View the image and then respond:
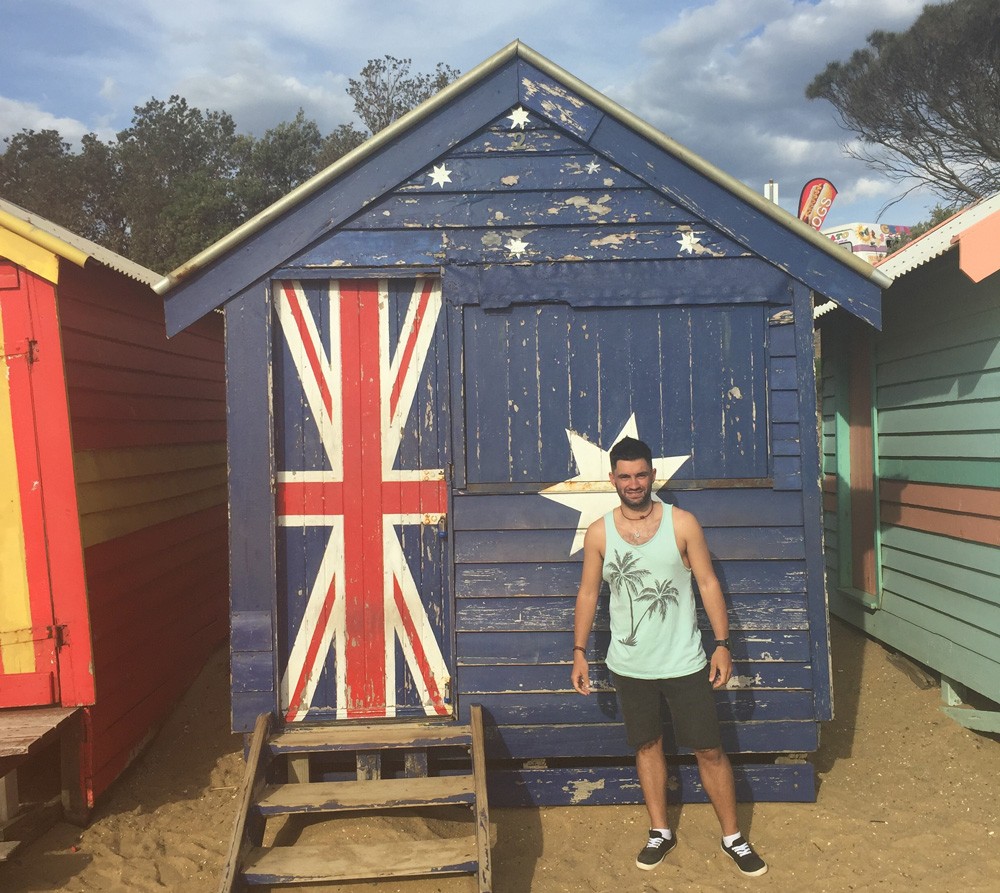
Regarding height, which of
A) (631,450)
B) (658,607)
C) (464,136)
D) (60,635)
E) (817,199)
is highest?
(817,199)

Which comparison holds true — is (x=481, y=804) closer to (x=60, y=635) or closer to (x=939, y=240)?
(x=60, y=635)

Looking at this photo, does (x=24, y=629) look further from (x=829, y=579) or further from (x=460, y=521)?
(x=829, y=579)

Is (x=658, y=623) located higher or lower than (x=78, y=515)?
lower

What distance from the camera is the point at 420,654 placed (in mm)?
4676

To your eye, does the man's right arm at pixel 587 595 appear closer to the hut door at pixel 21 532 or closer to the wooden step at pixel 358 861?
the wooden step at pixel 358 861

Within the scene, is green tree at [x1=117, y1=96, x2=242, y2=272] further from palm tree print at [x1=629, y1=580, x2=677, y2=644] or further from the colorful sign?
palm tree print at [x1=629, y1=580, x2=677, y2=644]

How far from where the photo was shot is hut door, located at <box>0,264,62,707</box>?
448 centimetres

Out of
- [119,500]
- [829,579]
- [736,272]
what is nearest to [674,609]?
[736,272]

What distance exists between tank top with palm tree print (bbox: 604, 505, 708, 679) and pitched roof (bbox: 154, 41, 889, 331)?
67.5 inches

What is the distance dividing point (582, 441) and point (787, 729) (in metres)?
1.95

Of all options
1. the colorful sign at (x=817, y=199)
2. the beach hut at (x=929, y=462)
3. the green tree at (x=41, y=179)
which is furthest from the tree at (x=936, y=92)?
the green tree at (x=41, y=179)

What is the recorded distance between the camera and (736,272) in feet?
14.8

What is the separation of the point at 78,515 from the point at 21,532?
31 cm

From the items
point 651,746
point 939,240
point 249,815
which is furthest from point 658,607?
point 939,240
